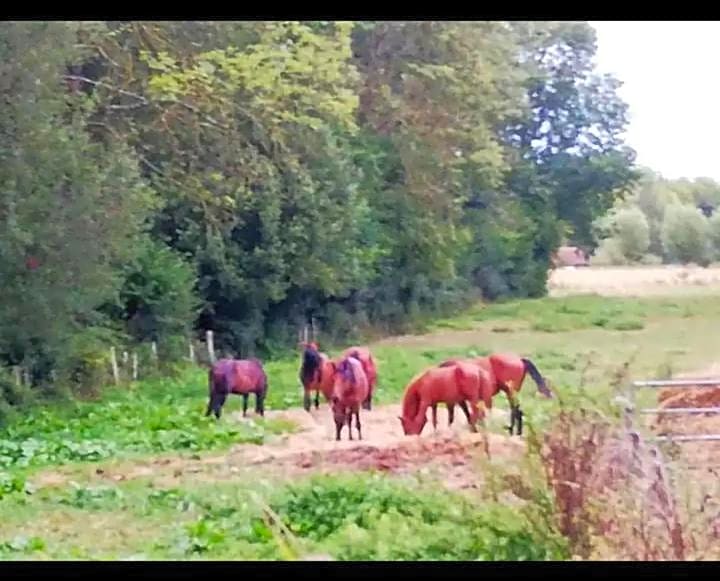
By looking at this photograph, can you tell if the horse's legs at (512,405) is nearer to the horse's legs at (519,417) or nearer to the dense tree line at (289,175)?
the horse's legs at (519,417)

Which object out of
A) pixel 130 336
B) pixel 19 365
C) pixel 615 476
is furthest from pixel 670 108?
pixel 19 365

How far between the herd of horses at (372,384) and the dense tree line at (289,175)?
0.28 feet

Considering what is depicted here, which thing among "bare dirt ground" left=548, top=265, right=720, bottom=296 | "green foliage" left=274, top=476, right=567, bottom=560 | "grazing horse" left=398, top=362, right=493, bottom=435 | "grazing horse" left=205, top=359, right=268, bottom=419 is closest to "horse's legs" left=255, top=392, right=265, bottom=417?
"grazing horse" left=205, top=359, right=268, bottom=419

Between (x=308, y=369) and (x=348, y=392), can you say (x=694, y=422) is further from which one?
(x=308, y=369)

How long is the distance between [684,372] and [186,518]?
53.9 inches

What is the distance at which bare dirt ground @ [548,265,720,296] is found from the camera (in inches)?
117

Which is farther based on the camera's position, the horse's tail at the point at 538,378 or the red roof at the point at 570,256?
the red roof at the point at 570,256

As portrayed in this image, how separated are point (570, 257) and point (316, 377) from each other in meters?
0.77

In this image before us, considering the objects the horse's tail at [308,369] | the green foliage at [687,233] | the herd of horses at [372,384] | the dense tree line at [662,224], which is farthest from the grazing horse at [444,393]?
the green foliage at [687,233]

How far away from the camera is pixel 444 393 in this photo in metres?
2.93

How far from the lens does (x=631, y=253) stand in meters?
3.01

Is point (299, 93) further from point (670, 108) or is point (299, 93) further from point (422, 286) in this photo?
point (670, 108)

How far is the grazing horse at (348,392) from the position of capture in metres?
2.94

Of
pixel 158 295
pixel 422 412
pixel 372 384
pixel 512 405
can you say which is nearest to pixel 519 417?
pixel 512 405
